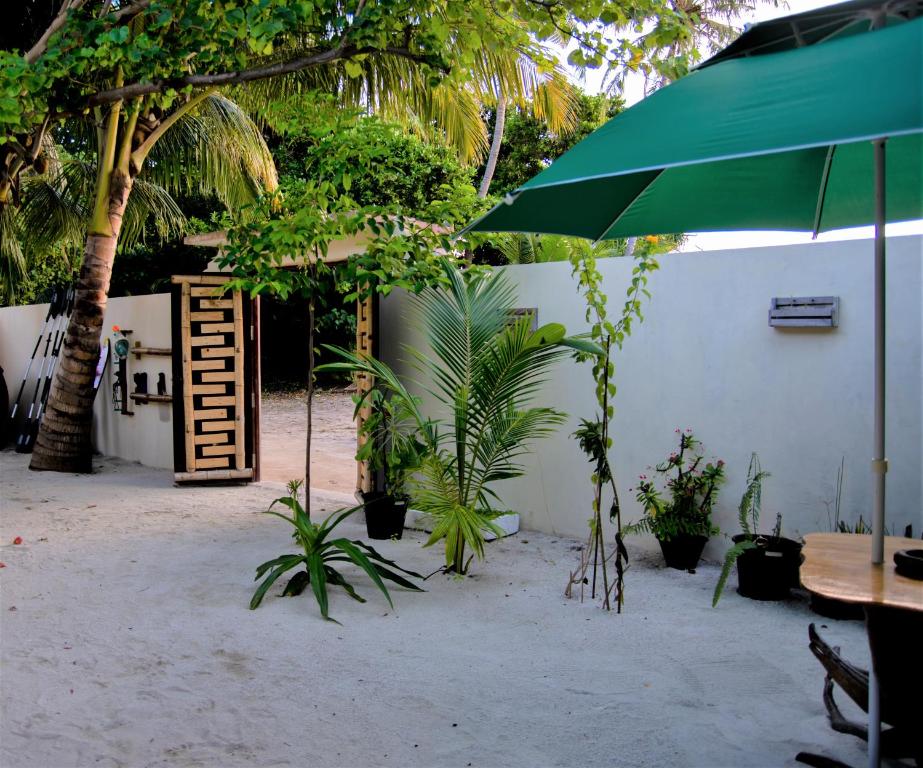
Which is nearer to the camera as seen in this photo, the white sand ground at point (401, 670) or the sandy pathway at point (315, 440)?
the white sand ground at point (401, 670)

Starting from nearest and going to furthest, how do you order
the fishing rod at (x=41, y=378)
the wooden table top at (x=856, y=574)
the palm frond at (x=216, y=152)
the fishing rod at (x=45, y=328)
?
the wooden table top at (x=856, y=574) → the palm frond at (x=216, y=152) → the fishing rod at (x=41, y=378) → the fishing rod at (x=45, y=328)

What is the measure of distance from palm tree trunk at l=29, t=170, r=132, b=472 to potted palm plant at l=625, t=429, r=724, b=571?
603 centimetres

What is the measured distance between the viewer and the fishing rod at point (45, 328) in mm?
10849

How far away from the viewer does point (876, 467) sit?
99.1 inches

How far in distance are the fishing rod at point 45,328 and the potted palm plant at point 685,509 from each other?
28.0ft

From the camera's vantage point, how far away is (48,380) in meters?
10.7

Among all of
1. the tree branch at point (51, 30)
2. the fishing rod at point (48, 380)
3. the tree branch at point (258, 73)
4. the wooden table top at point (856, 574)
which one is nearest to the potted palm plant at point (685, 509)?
the wooden table top at point (856, 574)

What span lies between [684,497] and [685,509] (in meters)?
0.07

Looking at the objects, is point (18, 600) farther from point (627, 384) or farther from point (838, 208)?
point (838, 208)

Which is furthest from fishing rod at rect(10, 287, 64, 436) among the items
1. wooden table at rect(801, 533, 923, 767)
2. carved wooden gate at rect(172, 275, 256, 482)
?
wooden table at rect(801, 533, 923, 767)

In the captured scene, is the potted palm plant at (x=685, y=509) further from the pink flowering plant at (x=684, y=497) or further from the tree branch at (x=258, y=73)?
the tree branch at (x=258, y=73)

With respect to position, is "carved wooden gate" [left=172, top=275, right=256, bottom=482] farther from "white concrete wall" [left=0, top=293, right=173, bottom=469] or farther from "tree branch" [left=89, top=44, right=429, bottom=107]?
"tree branch" [left=89, top=44, right=429, bottom=107]

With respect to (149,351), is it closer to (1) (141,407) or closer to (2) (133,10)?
(1) (141,407)

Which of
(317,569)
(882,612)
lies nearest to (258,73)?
(317,569)
